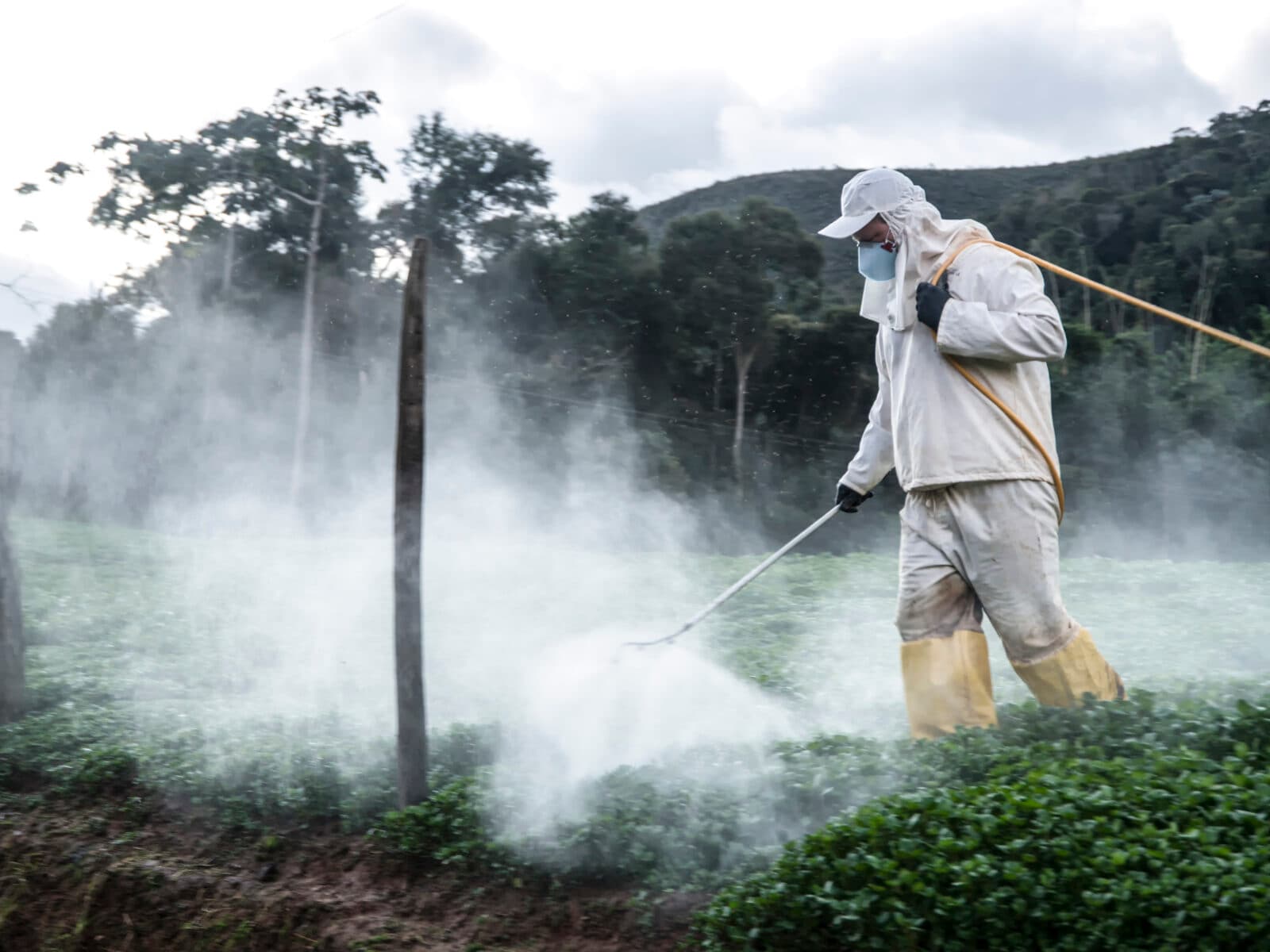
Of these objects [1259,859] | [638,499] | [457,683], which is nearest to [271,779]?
[457,683]

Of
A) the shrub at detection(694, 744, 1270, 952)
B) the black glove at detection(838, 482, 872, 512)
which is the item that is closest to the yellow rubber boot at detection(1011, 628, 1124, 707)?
the shrub at detection(694, 744, 1270, 952)

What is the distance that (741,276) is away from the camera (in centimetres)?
1648

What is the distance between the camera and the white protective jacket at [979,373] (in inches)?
163

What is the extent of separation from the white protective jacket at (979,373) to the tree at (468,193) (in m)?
11.8

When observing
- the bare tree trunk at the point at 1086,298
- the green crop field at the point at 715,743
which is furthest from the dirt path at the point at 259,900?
the bare tree trunk at the point at 1086,298

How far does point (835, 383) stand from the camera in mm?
15828

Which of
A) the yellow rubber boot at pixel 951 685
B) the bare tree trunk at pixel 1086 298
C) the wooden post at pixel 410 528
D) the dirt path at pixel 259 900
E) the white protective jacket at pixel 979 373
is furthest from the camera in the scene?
the bare tree trunk at pixel 1086 298

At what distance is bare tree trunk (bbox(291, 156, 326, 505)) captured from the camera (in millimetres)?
18375

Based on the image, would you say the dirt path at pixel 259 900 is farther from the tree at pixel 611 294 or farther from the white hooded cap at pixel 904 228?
the tree at pixel 611 294

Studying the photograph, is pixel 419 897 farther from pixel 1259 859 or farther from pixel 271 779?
pixel 1259 859

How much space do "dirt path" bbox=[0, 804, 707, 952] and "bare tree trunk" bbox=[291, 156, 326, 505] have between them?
13.5m

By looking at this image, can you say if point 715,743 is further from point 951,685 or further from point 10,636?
point 10,636

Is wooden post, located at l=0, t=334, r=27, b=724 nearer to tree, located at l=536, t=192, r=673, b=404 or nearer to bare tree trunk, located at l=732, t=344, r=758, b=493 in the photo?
tree, located at l=536, t=192, r=673, b=404

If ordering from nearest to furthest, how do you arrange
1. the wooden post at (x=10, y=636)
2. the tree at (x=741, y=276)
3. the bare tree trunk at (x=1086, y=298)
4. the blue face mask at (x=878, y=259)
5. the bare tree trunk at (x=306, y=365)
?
the blue face mask at (x=878, y=259) → the wooden post at (x=10, y=636) → the bare tree trunk at (x=1086, y=298) → the tree at (x=741, y=276) → the bare tree trunk at (x=306, y=365)
